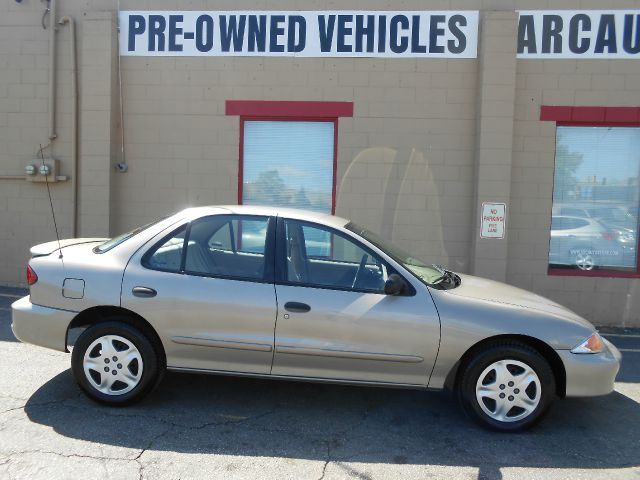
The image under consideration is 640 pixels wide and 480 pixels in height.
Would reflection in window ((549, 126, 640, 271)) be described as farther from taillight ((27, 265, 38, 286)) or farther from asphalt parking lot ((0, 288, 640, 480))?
taillight ((27, 265, 38, 286))

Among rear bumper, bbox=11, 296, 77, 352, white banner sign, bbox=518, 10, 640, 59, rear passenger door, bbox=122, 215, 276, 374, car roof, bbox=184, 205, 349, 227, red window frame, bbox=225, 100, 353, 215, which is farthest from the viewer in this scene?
red window frame, bbox=225, 100, 353, 215

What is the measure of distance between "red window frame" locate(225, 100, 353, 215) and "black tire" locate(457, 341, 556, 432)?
4.28 m

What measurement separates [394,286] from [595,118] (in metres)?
5.20

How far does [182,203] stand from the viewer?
8.29m

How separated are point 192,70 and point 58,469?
606 cm

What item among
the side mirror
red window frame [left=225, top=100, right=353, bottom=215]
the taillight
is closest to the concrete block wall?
red window frame [left=225, top=100, right=353, bottom=215]

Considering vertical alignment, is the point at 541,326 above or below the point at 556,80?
below

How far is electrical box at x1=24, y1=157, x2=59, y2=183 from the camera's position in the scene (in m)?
8.30

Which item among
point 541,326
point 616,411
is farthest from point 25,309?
point 616,411

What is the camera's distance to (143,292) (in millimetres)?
4297

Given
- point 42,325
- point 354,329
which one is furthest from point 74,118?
point 354,329

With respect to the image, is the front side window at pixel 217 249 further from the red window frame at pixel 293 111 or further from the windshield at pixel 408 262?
the red window frame at pixel 293 111

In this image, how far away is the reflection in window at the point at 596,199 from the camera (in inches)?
309

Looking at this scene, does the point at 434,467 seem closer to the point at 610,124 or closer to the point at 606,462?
the point at 606,462
